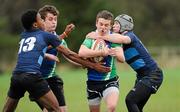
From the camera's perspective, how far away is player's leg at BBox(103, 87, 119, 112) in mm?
11695

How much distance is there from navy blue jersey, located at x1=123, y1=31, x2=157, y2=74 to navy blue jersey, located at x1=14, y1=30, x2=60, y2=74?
5.30 ft

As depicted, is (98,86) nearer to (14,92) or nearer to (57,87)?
(57,87)

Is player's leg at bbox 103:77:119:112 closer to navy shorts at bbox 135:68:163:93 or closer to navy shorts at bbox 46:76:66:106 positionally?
navy shorts at bbox 135:68:163:93

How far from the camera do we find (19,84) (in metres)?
10.9

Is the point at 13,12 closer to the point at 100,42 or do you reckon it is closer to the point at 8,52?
the point at 8,52

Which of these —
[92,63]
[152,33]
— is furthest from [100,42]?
[152,33]

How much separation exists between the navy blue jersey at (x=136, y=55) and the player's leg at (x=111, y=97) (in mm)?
626

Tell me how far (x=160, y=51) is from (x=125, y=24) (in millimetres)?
38704

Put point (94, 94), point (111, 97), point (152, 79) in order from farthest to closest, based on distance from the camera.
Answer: point (152, 79), point (94, 94), point (111, 97)

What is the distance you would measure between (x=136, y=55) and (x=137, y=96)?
764mm

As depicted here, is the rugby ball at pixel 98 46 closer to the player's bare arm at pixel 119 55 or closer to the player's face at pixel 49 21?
the player's bare arm at pixel 119 55

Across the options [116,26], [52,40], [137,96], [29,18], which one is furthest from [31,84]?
[116,26]

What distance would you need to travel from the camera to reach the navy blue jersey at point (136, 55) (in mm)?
12148

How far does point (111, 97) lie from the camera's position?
38.7 ft
